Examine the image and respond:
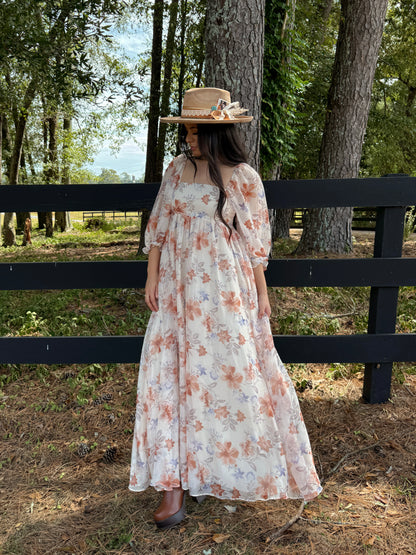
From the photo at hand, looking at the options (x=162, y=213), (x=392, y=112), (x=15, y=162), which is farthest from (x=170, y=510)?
(x=392, y=112)

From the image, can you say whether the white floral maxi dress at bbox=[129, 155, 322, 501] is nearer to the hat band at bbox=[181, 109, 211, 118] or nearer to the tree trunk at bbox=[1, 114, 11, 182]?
the hat band at bbox=[181, 109, 211, 118]

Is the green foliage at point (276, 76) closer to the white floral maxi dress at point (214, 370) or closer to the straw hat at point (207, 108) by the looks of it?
the straw hat at point (207, 108)

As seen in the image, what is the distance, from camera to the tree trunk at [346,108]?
7.07 metres

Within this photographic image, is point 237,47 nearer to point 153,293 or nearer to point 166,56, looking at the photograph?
point 153,293

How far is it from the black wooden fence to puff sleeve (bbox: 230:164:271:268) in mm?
809

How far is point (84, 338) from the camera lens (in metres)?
3.33

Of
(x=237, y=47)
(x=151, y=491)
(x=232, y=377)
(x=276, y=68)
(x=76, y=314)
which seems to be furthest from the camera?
(x=276, y=68)

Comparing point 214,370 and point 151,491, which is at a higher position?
point 214,370

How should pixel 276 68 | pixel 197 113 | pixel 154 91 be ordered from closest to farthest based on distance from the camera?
pixel 197 113 → pixel 276 68 → pixel 154 91

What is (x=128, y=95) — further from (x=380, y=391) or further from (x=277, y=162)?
(x=380, y=391)

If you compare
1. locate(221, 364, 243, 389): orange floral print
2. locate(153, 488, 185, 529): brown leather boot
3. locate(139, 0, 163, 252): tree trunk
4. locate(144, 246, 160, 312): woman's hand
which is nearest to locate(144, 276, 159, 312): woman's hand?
locate(144, 246, 160, 312): woman's hand

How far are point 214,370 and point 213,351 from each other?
0.10m

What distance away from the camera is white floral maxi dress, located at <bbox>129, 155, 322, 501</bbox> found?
235 cm

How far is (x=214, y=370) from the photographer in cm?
238
